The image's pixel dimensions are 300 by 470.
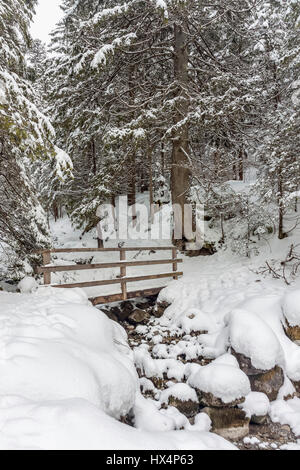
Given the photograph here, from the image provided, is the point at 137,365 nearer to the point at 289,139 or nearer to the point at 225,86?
the point at 289,139

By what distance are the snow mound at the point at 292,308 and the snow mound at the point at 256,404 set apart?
1701mm

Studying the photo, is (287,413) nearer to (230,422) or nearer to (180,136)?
(230,422)

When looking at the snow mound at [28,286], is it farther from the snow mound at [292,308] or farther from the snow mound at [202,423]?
the snow mound at [292,308]

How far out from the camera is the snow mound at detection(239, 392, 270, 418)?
460 centimetres

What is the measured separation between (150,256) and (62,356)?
880 cm

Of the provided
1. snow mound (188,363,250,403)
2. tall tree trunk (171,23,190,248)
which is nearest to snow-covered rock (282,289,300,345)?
snow mound (188,363,250,403)

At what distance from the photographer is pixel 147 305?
8414 mm

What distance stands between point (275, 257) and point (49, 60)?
10370 millimetres

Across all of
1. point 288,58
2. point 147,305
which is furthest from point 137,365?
point 288,58

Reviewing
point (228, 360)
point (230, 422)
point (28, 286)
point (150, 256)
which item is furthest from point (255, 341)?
point (150, 256)

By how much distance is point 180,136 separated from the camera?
10312mm

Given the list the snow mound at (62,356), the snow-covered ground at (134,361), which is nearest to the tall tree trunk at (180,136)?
the snow-covered ground at (134,361)

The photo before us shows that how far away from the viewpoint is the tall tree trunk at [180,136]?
9.98 metres

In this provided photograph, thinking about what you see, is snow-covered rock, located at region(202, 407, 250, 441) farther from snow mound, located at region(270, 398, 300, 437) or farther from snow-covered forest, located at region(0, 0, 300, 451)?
snow mound, located at region(270, 398, 300, 437)
